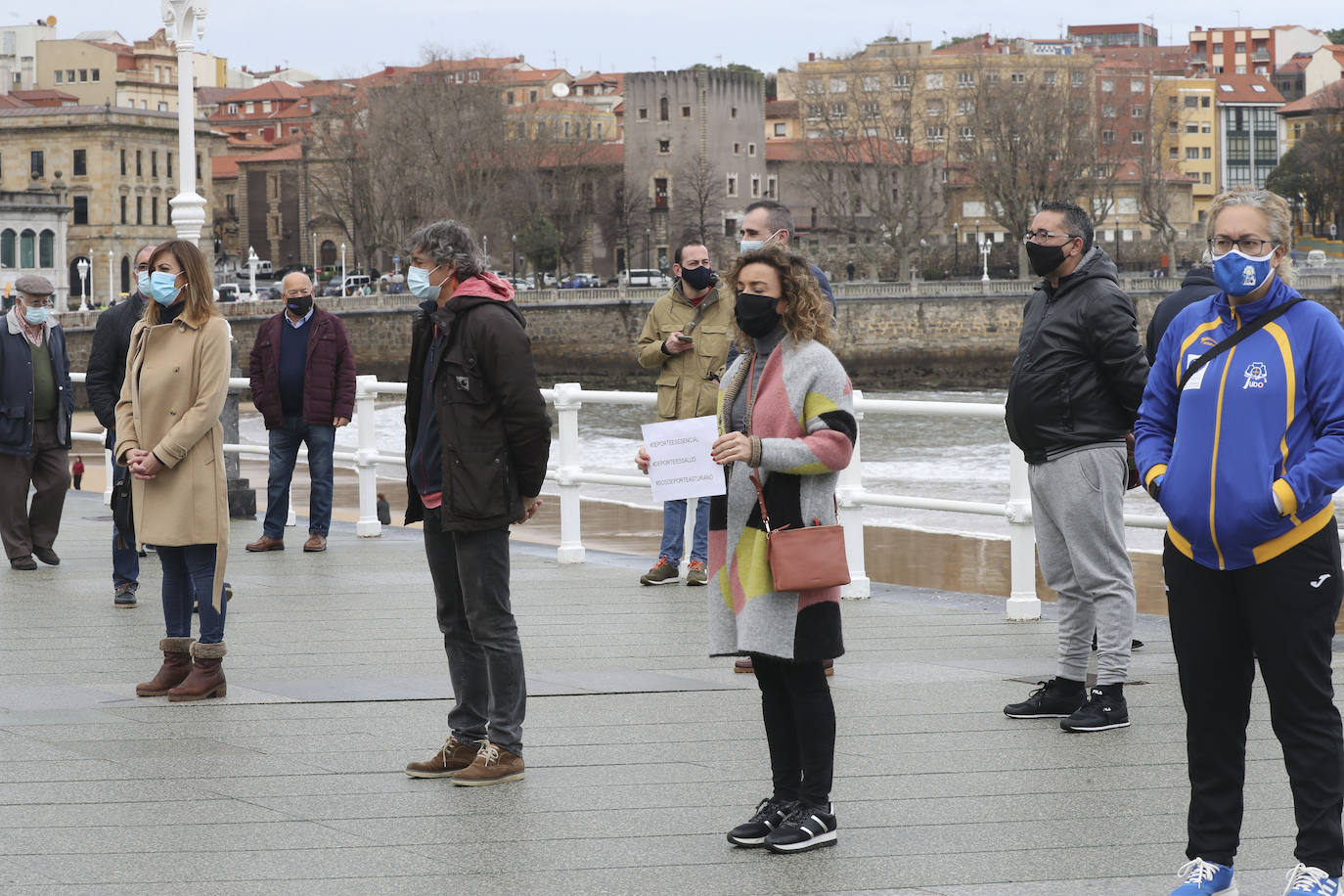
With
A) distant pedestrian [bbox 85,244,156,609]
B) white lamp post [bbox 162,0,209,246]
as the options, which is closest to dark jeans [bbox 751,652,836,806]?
distant pedestrian [bbox 85,244,156,609]

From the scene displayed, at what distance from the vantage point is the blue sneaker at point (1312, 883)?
3.97m

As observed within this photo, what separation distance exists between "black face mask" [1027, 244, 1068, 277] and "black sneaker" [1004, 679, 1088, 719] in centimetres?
137

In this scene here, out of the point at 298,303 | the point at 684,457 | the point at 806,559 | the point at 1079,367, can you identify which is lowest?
the point at 806,559

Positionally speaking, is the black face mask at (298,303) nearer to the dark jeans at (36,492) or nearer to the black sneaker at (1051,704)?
the dark jeans at (36,492)

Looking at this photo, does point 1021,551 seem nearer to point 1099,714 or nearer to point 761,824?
point 1099,714

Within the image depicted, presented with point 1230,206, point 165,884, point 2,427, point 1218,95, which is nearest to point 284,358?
point 2,427

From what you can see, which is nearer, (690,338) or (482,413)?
(482,413)

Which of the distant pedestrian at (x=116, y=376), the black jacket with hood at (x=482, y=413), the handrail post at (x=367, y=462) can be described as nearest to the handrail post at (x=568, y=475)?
the handrail post at (x=367, y=462)

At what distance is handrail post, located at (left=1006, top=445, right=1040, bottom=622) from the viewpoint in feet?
26.8

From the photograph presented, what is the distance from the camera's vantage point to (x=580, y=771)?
5.46 m

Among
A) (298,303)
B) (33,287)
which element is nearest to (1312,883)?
(33,287)

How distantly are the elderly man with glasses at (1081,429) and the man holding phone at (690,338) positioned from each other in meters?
2.35

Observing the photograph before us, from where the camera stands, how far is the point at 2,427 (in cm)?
1017

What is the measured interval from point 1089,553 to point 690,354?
276 centimetres
